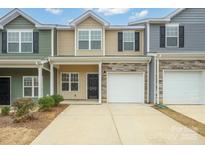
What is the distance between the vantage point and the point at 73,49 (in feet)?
67.3

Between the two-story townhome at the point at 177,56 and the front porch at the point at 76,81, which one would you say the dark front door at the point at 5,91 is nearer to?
the front porch at the point at 76,81

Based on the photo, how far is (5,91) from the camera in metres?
19.4

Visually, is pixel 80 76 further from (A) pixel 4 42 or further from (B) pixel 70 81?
(A) pixel 4 42

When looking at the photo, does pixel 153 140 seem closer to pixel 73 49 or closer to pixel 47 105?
pixel 47 105

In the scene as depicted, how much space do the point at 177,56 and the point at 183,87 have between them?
6.88 ft

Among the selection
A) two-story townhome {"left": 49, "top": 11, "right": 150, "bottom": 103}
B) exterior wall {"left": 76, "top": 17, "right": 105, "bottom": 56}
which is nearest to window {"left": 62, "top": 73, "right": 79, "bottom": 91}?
two-story townhome {"left": 49, "top": 11, "right": 150, "bottom": 103}

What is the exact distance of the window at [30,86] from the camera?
763 inches

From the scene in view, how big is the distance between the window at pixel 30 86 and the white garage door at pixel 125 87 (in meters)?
5.14

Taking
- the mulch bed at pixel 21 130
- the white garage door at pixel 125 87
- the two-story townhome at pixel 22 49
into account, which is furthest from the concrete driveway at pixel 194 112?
the two-story townhome at pixel 22 49

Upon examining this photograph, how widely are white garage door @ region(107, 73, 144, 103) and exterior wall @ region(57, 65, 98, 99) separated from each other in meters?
1.99

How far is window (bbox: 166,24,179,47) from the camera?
1919cm

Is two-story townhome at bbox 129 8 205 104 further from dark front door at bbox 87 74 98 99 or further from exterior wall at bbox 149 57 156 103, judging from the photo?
dark front door at bbox 87 74 98 99
